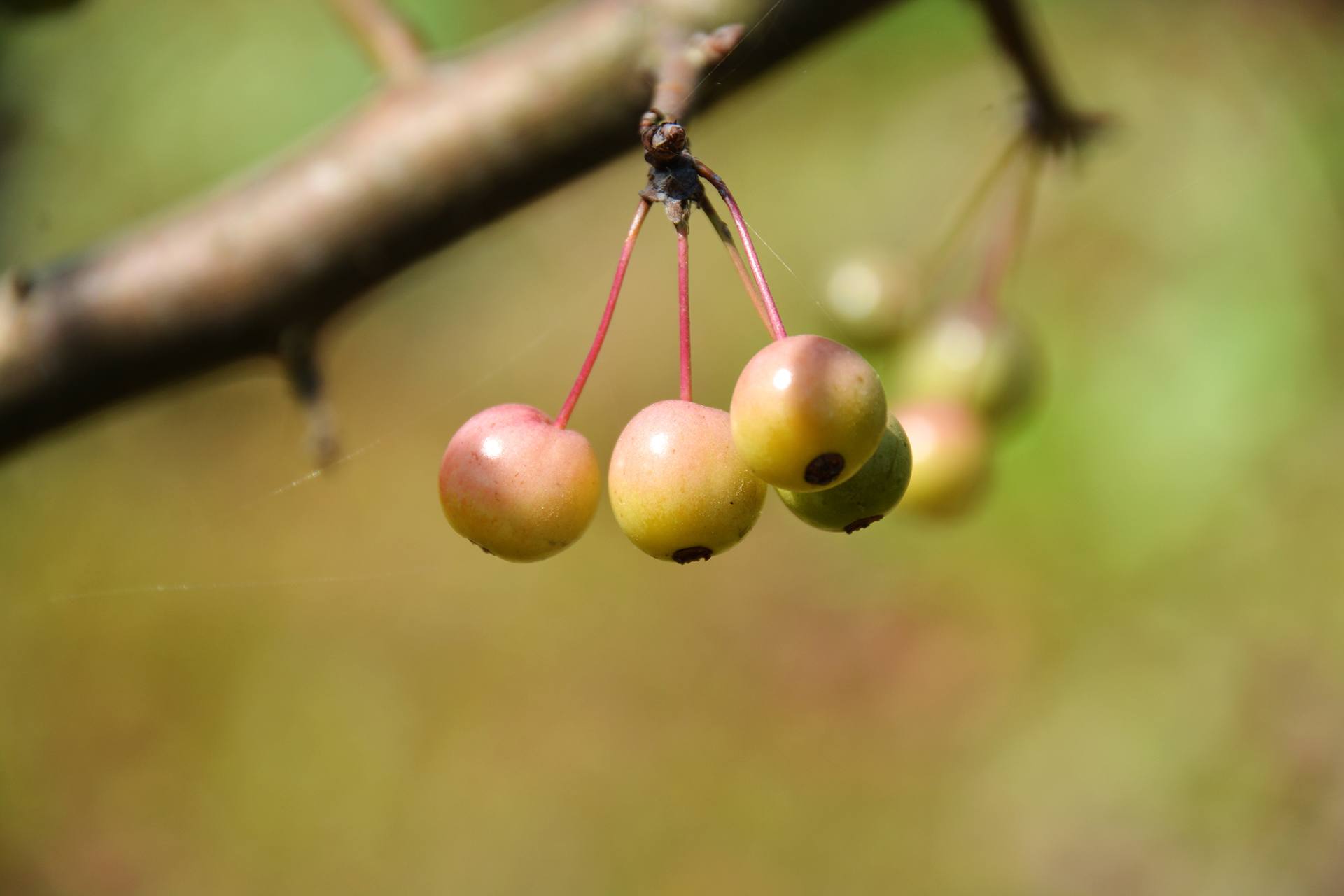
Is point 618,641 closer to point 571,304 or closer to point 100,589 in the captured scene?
point 571,304

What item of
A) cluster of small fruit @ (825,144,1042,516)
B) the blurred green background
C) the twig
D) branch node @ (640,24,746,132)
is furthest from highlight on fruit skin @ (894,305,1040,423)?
branch node @ (640,24,746,132)

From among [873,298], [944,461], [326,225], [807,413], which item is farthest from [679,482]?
[873,298]

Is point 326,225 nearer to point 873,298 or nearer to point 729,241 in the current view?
point 729,241

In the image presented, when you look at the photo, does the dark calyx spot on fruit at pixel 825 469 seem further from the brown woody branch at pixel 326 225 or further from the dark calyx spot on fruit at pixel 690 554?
the brown woody branch at pixel 326 225

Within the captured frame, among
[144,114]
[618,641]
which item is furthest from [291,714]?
[144,114]

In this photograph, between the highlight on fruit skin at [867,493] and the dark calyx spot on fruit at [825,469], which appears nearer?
the dark calyx spot on fruit at [825,469]

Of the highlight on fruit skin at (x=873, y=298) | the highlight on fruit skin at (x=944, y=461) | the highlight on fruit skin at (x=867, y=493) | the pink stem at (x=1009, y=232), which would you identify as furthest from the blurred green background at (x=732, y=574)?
the highlight on fruit skin at (x=867, y=493)
